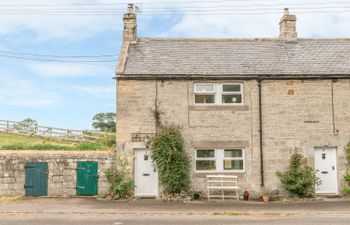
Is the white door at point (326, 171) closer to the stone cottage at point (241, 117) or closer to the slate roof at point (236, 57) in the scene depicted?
the stone cottage at point (241, 117)

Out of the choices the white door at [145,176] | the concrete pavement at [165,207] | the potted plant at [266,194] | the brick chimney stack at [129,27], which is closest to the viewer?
the concrete pavement at [165,207]

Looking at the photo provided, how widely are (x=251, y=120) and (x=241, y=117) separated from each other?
1.60 ft

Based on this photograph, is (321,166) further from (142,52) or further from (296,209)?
(142,52)

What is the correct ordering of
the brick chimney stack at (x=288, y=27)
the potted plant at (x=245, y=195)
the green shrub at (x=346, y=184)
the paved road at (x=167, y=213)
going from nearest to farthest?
the paved road at (x=167, y=213)
the potted plant at (x=245, y=195)
the green shrub at (x=346, y=184)
the brick chimney stack at (x=288, y=27)

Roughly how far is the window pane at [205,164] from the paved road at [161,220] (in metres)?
5.75

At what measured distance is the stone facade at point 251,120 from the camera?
66.4 feet

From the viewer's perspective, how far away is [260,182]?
20156 millimetres

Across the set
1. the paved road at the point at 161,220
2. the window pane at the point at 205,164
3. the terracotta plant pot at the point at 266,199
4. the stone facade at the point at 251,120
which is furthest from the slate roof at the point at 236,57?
the paved road at the point at 161,220

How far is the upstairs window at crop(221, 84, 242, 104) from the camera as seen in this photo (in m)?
20.8

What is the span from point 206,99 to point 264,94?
2738 mm

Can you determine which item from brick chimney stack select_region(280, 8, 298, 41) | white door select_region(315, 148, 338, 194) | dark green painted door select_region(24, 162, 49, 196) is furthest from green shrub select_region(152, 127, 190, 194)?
brick chimney stack select_region(280, 8, 298, 41)

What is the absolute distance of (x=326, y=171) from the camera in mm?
20516

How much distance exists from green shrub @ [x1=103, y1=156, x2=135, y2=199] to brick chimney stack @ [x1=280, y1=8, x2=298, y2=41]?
11152 mm

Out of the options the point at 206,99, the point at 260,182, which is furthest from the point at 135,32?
the point at 260,182
